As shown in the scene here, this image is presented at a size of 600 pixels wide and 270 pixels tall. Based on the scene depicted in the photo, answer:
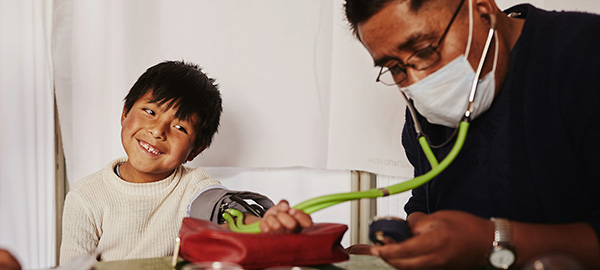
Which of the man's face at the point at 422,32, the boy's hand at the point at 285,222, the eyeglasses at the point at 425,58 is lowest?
the boy's hand at the point at 285,222

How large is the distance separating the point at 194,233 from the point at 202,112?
2.18 feet

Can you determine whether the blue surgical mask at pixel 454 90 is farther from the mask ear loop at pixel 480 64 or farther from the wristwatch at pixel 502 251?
the wristwatch at pixel 502 251

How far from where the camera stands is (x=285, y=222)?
914 millimetres

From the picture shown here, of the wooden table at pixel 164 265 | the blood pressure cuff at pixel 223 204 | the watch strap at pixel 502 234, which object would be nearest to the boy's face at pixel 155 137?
the blood pressure cuff at pixel 223 204

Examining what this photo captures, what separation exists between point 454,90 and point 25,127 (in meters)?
1.22

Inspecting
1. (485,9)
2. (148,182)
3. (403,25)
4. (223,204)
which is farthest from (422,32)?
(148,182)

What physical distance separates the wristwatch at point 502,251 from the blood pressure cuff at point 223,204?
0.55 meters

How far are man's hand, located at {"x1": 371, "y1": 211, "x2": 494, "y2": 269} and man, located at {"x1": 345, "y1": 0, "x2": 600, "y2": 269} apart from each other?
8.1 inches

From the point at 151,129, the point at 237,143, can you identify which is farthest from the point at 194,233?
the point at 237,143

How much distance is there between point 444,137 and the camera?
1286 mm

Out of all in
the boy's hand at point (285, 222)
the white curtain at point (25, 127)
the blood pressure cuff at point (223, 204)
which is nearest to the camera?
the boy's hand at point (285, 222)

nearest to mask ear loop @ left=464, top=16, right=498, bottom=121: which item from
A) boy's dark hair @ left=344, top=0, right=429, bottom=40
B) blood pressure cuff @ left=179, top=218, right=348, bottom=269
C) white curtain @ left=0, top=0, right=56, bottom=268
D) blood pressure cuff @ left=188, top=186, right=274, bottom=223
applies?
boy's dark hair @ left=344, top=0, right=429, bottom=40

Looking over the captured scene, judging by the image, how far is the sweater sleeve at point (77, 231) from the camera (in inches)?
54.5

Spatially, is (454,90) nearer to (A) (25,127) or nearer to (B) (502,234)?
(B) (502,234)
